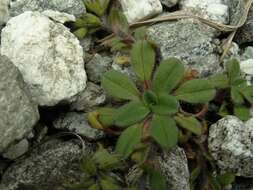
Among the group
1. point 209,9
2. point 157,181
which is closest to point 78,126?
point 157,181

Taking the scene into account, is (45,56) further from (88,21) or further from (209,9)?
(209,9)

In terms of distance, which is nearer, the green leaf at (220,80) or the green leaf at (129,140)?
the green leaf at (129,140)

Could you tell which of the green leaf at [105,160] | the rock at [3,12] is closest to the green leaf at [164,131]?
the green leaf at [105,160]

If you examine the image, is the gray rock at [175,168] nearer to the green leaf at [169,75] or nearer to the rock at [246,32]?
the green leaf at [169,75]

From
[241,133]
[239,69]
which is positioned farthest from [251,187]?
[239,69]

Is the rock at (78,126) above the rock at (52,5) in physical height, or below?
below

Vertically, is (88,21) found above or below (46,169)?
above

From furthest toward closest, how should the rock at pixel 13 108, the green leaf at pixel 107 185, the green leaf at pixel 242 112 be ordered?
the green leaf at pixel 242 112 < the green leaf at pixel 107 185 < the rock at pixel 13 108

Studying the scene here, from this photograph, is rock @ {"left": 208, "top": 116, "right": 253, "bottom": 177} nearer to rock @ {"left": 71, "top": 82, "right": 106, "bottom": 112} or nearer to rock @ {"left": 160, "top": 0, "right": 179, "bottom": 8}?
rock @ {"left": 71, "top": 82, "right": 106, "bottom": 112}
